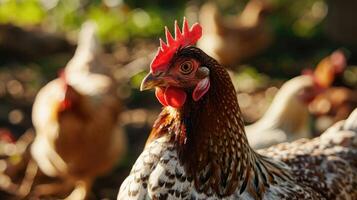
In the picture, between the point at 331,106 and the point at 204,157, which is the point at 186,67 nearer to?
the point at 204,157

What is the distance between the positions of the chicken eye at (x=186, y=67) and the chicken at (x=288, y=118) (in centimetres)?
195

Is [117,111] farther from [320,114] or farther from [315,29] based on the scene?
[315,29]

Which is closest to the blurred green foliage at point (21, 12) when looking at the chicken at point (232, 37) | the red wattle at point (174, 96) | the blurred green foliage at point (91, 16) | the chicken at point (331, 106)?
the blurred green foliage at point (91, 16)

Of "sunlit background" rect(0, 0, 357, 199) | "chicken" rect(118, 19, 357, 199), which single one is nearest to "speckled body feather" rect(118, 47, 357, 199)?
"chicken" rect(118, 19, 357, 199)

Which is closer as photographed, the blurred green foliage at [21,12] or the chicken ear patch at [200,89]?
the chicken ear patch at [200,89]

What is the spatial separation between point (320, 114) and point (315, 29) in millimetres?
4076

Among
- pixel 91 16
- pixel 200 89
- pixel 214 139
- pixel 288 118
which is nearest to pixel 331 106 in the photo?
pixel 288 118

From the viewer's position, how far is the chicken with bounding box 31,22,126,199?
196 inches

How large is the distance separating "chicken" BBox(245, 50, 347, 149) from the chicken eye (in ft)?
6.41

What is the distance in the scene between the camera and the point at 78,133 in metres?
5.03

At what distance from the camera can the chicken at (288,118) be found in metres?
4.83

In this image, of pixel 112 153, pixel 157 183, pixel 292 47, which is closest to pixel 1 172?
pixel 112 153

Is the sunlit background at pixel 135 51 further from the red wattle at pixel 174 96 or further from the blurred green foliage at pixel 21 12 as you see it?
the red wattle at pixel 174 96

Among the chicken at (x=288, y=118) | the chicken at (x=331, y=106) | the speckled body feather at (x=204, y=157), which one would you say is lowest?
the speckled body feather at (x=204, y=157)
